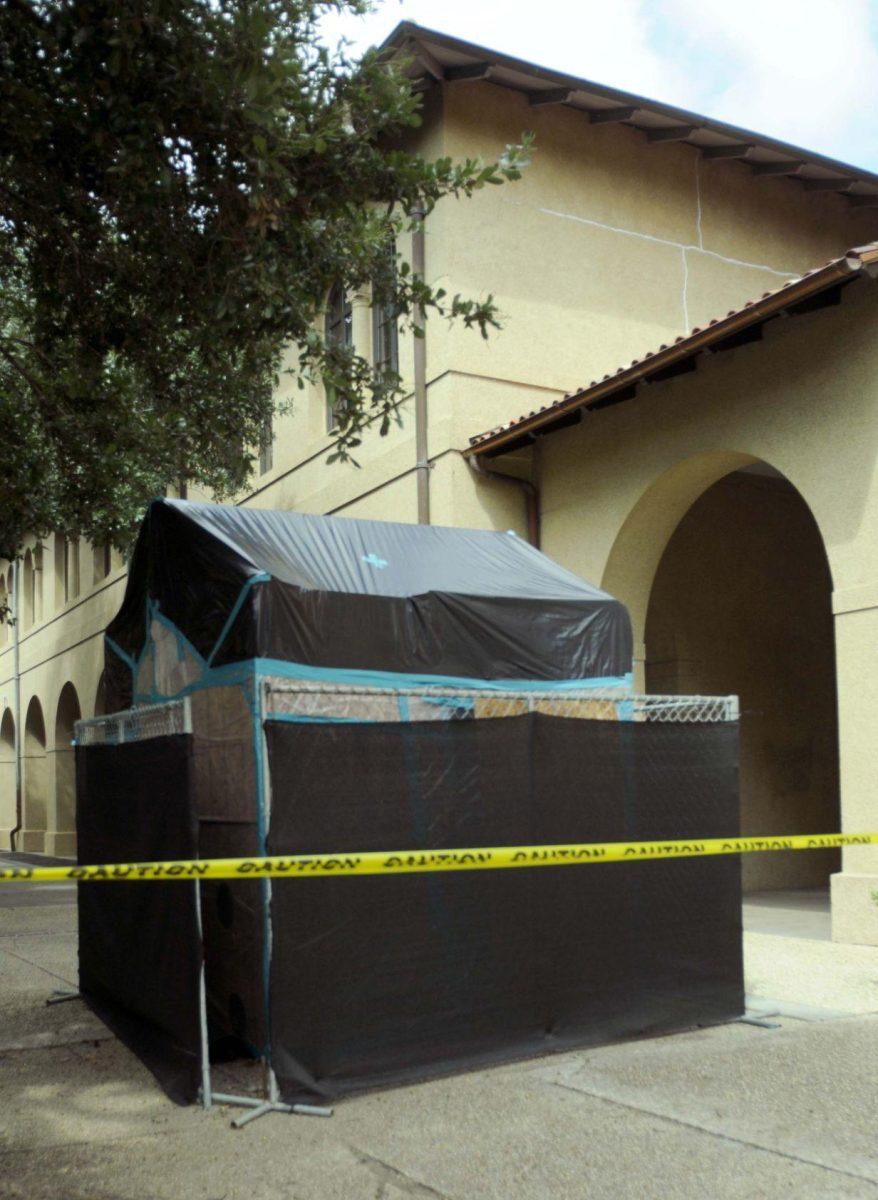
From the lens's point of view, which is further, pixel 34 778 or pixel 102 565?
pixel 34 778

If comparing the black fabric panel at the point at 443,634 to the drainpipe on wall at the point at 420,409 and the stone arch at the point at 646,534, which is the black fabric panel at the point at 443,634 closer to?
the stone arch at the point at 646,534

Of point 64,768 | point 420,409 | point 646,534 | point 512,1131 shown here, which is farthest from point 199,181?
point 64,768

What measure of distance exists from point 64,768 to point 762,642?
18.5 m

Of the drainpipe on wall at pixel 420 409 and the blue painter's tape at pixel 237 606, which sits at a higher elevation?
the drainpipe on wall at pixel 420 409

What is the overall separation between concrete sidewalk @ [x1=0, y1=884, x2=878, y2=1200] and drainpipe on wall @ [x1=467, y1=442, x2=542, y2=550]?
25.1ft

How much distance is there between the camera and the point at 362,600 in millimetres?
6684

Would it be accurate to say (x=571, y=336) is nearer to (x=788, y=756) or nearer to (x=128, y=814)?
(x=788, y=756)

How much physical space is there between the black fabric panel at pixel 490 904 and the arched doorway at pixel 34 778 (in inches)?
1033

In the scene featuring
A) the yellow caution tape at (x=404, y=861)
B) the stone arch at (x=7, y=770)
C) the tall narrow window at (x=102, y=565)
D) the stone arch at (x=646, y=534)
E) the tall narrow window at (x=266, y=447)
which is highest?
the tall narrow window at (x=266, y=447)

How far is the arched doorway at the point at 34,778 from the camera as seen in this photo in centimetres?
3086

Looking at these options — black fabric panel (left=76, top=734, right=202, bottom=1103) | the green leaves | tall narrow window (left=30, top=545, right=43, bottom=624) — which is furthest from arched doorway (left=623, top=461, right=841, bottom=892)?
tall narrow window (left=30, top=545, right=43, bottom=624)

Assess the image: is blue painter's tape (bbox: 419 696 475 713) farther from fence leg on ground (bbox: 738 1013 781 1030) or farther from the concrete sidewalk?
fence leg on ground (bbox: 738 1013 781 1030)

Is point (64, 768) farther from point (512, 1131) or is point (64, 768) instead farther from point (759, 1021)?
point (512, 1131)

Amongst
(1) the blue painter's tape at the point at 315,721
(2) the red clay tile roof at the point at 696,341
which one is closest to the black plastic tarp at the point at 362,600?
(1) the blue painter's tape at the point at 315,721
